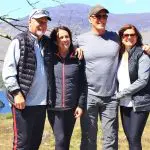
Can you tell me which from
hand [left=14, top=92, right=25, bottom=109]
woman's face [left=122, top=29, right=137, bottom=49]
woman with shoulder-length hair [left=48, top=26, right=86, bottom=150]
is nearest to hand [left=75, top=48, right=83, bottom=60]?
woman with shoulder-length hair [left=48, top=26, right=86, bottom=150]

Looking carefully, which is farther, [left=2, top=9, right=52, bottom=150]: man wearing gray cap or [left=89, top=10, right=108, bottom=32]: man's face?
[left=89, top=10, right=108, bottom=32]: man's face

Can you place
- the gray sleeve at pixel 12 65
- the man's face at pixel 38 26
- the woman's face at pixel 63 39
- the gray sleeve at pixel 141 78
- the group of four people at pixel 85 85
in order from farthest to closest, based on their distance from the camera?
the gray sleeve at pixel 141 78
the woman's face at pixel 63 39
the group of four people at pixel 85 85
the man's face at pixel 38 26
the gray sleeve at pixel 12 65

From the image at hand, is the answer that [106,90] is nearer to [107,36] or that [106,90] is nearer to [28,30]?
[107,36]

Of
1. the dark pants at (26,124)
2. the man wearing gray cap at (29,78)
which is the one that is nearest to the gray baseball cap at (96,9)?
the man wearing gray cap at (29,78)

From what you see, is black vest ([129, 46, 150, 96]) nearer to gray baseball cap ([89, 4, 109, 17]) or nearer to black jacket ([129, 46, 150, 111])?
black jacket ([129, 46, 150, 111])

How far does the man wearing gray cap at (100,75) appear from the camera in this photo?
24.7 ft

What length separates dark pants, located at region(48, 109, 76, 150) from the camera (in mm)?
7398

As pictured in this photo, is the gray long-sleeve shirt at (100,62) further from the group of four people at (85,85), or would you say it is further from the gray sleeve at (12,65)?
the gray sleeve at (12,65)

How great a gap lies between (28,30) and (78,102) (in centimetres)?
137

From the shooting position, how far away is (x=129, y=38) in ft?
24.5

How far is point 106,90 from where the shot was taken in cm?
760

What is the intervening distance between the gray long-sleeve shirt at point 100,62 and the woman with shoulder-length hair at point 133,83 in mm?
138

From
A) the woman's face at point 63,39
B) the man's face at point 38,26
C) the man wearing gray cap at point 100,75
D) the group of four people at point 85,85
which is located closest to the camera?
the man's face at point 38,26

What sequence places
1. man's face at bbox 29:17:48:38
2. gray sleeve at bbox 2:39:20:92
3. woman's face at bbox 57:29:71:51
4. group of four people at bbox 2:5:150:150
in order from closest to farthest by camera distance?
gray sleeve at bbox 2:39:20:92
man's face at bbox 29:17:48:38
group of four people at bbox 2:5:150:150
woman's face at bbox 57:29:71:51
